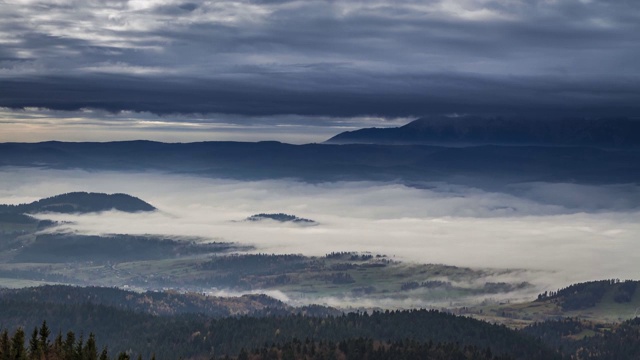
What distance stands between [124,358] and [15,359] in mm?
20405

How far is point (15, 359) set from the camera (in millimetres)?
194375

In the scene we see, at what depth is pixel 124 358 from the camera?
654 feet
